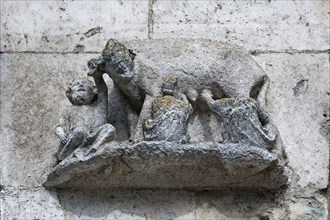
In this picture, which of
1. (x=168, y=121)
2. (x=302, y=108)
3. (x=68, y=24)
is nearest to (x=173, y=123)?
(x=168, y=121)

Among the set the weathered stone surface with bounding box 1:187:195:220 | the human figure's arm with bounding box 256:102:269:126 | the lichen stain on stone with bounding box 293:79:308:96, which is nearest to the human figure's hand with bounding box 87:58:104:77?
the weathered stone surface with bounding box 1:187:195:220

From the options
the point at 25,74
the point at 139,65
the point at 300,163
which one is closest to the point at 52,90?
the point at 25,74

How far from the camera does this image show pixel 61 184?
335 centimetres

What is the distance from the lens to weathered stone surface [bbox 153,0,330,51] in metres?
3.64

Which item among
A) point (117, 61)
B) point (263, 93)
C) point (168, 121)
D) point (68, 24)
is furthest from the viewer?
point (68, 24)

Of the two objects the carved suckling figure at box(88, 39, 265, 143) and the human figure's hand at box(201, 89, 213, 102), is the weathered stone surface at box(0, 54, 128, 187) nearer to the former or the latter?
the carved suckling figure at box(88, 39, 265, 143)

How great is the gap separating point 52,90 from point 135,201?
1.68 ft

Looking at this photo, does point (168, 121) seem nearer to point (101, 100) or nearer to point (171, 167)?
point (171, 167)

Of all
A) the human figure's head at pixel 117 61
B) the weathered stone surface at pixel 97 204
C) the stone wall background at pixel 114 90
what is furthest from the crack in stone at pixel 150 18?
the weathered stone surface at pixel 97 204

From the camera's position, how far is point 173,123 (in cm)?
321

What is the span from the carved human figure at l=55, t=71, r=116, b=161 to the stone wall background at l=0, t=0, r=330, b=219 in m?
0.09

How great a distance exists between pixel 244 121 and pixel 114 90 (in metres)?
0.50

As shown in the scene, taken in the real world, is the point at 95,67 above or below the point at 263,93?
above

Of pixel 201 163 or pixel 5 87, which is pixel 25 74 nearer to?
pixel 5 87
